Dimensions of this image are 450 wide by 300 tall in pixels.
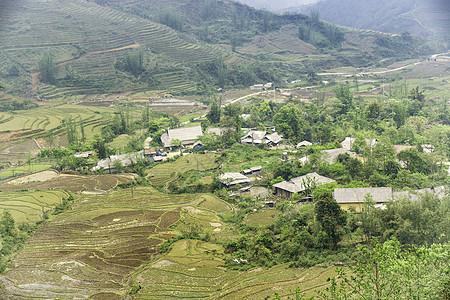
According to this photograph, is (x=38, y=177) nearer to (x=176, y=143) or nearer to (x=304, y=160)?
(x=176, y=143)

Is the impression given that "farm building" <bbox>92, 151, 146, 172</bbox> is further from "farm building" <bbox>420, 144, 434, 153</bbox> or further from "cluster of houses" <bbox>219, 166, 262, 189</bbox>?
"farm building" <bbox>420, 144, 434, 153</bbox>

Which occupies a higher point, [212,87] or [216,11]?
[216,11]

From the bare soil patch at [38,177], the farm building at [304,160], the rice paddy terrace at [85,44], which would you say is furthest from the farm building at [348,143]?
the rice paddy terrace at [85,44]

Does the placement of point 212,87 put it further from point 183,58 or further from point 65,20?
point 65,20

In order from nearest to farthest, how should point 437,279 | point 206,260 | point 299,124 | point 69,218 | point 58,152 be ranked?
point 437,279 < point 206,260 < point 69,218 < point 58,152 < point 299,124

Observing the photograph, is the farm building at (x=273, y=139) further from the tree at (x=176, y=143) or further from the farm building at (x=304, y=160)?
the tree at (x=176, y=143)

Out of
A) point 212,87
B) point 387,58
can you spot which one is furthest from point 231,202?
point 387,58

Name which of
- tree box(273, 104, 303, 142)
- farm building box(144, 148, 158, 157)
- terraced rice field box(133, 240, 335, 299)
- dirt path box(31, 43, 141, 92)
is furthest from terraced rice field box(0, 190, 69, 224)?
dirt path box(31, 43, 141, 92)
